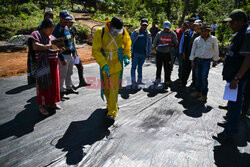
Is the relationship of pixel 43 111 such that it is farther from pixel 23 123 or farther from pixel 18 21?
pixel 18 21

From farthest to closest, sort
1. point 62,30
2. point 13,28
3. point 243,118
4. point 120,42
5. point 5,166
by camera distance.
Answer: point 13,28
point 62,30
point 243,118
point 120,42
point 5,166

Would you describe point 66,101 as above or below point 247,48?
below

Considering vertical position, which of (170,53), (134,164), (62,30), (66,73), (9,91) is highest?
(62,30)

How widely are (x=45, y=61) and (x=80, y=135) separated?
4.62ft

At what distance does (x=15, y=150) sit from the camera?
7.98 ft

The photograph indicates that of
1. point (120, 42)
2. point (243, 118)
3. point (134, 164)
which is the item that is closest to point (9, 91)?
point (120, 42)

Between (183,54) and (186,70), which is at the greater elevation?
(183,54)

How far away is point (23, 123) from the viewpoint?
10.2ft

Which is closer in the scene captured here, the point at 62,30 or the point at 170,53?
the point at 62,30

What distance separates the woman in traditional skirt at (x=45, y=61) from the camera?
3.03m

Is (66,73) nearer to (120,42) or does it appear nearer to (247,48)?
(120,42)

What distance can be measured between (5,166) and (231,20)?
344 cm

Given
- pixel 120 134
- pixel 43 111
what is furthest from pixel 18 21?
pixel 120 134

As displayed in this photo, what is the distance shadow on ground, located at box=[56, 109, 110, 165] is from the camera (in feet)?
7.95
